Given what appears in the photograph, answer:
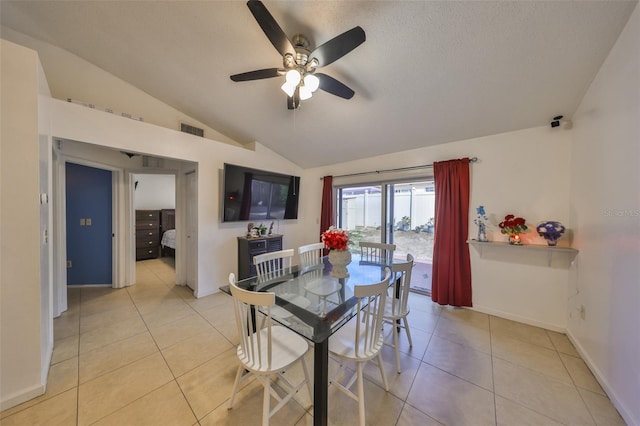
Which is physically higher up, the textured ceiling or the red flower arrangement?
the textured ceiling

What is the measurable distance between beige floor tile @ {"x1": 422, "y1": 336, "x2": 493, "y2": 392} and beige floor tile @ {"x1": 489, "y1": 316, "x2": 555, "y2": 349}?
572 mm

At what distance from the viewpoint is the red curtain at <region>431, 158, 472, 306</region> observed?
2760 millimetres

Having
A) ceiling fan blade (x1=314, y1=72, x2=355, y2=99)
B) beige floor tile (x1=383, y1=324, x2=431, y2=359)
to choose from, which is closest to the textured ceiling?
ceiling fan blade (x1=314, y1=72, x2=355, y2=99)

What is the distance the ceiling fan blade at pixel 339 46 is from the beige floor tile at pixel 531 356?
2.83 m

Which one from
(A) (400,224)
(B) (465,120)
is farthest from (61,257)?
(B) (465,120)

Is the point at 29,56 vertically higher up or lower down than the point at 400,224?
higher up

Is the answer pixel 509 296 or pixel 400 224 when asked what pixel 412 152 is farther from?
pixel 509 296

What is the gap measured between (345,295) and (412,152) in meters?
2.55

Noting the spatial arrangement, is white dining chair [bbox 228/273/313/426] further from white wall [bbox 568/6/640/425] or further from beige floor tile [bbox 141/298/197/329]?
white wall [bbox 568/6/640/425]

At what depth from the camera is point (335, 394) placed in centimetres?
151

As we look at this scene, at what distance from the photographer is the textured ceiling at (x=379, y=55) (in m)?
1.51

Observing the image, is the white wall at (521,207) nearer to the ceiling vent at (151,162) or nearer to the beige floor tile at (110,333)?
the beige floor tile at (110,333)

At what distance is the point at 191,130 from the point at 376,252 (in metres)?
3.33

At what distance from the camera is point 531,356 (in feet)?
6.26
